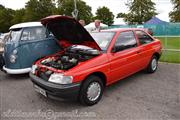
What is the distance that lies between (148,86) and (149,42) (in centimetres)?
149

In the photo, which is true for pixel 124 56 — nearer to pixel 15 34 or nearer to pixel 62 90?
pixel 62 90

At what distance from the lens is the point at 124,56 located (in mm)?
4367

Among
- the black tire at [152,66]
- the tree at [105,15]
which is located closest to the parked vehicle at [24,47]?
the black tire at [152,66]

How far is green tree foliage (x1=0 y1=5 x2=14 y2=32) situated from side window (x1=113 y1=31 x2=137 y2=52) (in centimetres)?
5562

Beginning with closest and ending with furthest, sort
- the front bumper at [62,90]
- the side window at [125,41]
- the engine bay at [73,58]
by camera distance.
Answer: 1. the front bumper at [62,90]
2. the engine bay at [73,58]
3. the side window at [125,41]

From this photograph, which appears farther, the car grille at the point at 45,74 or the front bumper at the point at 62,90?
the car grille at the point at 45,74

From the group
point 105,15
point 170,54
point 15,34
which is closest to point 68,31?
point 15,34

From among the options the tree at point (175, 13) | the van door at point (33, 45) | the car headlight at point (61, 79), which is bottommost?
the car headlight at point (61, 79)

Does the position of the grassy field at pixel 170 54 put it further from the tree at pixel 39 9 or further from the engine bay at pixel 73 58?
the tree at pixel 39 9

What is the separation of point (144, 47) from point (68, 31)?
7.40ft

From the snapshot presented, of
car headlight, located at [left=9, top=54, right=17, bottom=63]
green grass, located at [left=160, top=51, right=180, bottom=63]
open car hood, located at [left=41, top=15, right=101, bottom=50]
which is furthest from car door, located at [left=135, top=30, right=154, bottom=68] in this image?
car headlight, located at [left=9, top=54, right=17, bottom=63]

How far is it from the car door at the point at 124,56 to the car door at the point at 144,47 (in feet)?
0.76

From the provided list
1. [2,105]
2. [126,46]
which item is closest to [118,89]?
[126,46]

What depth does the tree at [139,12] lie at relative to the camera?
142 feet
